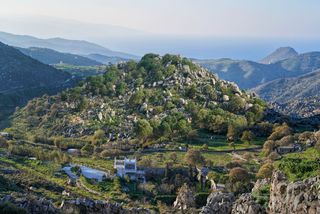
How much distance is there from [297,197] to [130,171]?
22457 millimetres

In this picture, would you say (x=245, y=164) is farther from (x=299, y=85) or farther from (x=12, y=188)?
(x=299, y=85)

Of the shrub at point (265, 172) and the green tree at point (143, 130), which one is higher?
the shrub at point (265, 172)

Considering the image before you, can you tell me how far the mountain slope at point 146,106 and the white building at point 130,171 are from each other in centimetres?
1133

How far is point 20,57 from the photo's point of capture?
116 metres

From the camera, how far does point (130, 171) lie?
122 ft

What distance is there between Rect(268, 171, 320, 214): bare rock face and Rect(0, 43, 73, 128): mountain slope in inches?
2369

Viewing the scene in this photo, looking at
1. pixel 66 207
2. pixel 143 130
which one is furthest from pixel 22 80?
pixel 66 207

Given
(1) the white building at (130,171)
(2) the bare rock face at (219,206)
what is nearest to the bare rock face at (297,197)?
(2) the bare rock face at (219,206)

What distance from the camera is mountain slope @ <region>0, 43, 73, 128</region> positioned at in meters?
82.4

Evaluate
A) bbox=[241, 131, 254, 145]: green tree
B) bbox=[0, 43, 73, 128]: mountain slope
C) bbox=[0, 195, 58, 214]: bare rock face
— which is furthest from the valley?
bbox=[0, 43, 73, 128]: mountain slope

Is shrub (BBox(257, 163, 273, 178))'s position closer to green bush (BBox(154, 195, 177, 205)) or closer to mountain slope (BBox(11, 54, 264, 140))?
green bush (BBox(154, 195, 177, 205))

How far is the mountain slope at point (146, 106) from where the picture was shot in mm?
53531

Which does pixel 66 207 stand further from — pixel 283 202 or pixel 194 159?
pixel 194 159

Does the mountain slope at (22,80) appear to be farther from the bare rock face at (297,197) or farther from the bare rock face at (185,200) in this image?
the bare rock face at (297,197)
